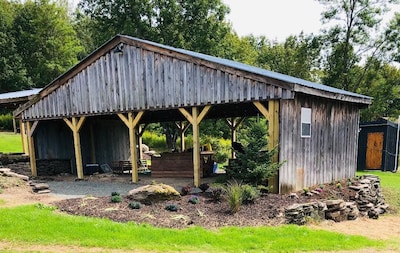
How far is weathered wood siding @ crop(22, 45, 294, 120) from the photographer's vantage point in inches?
347

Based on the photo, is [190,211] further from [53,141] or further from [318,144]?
[53,141]

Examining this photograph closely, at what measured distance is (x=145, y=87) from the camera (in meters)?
10.6

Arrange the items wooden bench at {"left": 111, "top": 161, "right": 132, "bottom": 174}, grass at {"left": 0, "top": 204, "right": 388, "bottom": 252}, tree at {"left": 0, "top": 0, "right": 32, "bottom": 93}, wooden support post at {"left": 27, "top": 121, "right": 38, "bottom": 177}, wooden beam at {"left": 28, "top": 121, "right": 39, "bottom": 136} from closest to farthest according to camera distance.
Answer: grass at {"left": 0, "top": 204, "right": 388, "bottom": 252} < wooden beam at {"left": 28, "top": 121, "right": 39, "bottom": 136} < wooden support post at {"left": 27, "top": 121, "right": 38, "bottom": 177} < wooden bench at {"left": 111, "top": 161, "right": 132, "bottom": 174} < tree at {"left": 0, "top": 0, "right": 32, "bottom": 93}

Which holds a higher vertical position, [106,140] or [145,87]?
[145,87]

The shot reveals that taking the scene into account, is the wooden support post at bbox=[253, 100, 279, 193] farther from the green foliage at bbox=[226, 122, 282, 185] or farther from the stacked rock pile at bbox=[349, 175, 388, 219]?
the stacked rock pile at bbox=[349, 175, 388, 219]

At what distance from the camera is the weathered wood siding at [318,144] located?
858cm

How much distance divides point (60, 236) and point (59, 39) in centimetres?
3703

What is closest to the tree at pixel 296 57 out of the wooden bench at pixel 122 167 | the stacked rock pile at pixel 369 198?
the stacked rock pile at pixel 369 198

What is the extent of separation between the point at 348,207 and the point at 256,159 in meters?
2.84

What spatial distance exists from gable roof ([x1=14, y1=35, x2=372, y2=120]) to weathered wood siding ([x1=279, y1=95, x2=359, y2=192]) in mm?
558

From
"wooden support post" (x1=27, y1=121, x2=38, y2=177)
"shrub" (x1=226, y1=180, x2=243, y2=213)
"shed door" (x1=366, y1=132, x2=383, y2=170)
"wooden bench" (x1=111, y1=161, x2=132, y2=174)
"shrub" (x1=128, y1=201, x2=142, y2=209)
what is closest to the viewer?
"shrub" (x1=226, y1=180, x2=243, y2=213)

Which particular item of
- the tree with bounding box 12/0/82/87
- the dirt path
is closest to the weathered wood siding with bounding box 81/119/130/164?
the dirt path

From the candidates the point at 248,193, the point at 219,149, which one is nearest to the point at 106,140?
the point at 219,149

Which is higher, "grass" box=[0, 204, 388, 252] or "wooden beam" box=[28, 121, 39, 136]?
"wooden beam" box=[28, 121, 39, 136]
